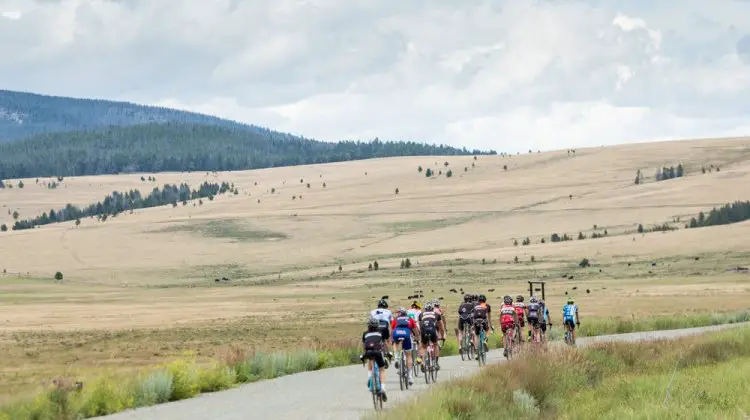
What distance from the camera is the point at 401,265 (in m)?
103

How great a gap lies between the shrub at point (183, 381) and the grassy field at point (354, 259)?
3122 millimetres

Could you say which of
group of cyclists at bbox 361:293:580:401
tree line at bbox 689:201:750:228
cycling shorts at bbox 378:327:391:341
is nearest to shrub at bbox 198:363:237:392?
group of cyclists at bbox 361:293:580:401

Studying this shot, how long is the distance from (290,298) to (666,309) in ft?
88.1

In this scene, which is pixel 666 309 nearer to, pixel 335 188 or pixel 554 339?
pixel 554 339

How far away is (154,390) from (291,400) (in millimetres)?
2636

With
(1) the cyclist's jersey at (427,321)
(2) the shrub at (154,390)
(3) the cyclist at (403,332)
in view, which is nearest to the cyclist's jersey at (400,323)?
(3) the cyclist at (403,332)

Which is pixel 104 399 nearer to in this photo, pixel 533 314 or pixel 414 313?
pixel 414 313

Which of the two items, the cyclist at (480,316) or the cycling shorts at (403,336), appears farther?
the cyclist at (480,316)

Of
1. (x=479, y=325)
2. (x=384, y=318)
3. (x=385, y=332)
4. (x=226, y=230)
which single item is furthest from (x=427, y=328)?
(x=226, y=230)

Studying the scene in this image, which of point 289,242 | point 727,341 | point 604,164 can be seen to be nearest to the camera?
point 727,341

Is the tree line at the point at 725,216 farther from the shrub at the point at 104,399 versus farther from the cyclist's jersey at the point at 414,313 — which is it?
the shrub at the point at 104,399

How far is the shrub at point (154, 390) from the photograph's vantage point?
2416 cm

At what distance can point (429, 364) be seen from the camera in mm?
27375

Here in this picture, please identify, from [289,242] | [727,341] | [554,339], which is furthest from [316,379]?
[289,242]
